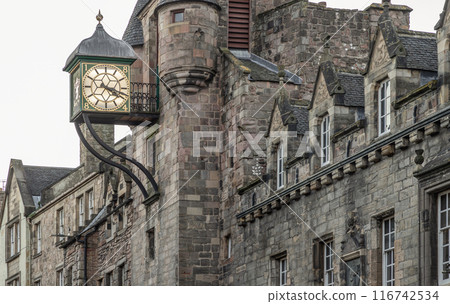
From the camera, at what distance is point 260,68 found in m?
43.1

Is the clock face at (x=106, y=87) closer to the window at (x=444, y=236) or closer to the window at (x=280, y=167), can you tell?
the window at (x=280, y=167)

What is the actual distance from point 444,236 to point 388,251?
8.52ft

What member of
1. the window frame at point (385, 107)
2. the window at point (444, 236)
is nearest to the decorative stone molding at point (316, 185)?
the window frame at point (385, 107)

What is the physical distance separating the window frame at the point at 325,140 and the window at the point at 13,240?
33.6 m

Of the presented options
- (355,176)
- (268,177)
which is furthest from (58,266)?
(355,176)

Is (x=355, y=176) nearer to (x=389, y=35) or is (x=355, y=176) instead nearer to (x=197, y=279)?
(x=389, y=35)

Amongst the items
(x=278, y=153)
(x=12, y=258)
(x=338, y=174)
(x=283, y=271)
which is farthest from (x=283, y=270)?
(x=12, y=258)

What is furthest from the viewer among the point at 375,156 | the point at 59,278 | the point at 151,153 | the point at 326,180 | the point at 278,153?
the point at 59,278

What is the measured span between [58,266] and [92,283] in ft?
20.9

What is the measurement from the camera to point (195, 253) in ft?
139

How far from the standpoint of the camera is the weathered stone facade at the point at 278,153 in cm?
3139

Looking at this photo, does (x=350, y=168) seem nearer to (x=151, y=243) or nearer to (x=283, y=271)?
(x=283, y=271)

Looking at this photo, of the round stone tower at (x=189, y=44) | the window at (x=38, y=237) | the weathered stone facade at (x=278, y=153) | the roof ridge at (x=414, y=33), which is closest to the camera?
the weathered stone facade at (x=278, y=153)

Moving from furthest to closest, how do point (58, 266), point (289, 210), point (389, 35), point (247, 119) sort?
point (58, 266) < point (247, 119) < point (289, 210) < point (389, 35)
